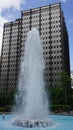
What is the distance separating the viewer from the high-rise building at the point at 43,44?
354 ft

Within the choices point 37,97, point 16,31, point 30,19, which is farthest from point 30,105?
point 16,31

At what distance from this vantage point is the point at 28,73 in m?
26.9

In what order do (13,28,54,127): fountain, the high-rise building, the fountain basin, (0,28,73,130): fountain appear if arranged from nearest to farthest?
the fountain basin → (0,28,73,130): fountain → (13,28,54,127): fountain → the high-rise building

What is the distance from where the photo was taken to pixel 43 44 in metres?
116

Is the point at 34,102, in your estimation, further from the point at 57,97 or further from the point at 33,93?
the point at 57,97

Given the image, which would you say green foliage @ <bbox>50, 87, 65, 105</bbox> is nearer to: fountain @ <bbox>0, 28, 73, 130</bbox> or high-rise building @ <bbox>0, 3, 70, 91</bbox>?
fountain @ <bbox>0, 28, 73, 130</bbox>

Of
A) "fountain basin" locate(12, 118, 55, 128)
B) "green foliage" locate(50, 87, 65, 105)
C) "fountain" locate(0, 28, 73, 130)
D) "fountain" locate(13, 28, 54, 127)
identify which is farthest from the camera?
"green foliage" locate(50, 87, 65, 105)

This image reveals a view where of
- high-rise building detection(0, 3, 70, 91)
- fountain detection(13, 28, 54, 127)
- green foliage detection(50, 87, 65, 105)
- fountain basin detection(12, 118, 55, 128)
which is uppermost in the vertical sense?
high-rise building detection(0, 3, 70, 91)

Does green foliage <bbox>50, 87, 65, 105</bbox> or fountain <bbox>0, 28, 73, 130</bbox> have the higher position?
fountain <bbox>0, 28, 73, 130</bbox>

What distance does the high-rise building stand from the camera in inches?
4252

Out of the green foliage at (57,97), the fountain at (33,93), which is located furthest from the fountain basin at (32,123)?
the green foliage at (57,97)

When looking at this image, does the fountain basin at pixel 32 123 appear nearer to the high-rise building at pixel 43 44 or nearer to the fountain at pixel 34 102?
the fountain at pixel 34 102

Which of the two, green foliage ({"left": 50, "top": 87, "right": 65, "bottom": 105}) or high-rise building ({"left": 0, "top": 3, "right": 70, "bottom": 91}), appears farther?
high-rise building ({"left": 0, "top": 3, "right": 70, "bottom": 91})

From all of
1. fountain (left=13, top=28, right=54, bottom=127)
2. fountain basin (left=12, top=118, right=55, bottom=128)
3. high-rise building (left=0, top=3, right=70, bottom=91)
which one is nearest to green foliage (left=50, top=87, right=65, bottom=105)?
fountain (left=13, top=28, right=54, bottom=127)
